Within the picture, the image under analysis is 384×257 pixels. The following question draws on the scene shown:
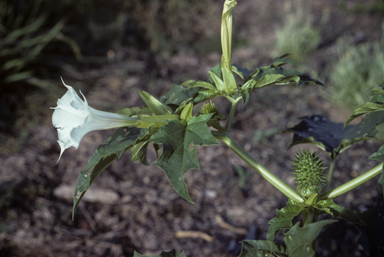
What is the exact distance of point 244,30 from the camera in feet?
14.0

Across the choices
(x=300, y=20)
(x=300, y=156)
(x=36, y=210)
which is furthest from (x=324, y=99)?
(x=36, y=210)

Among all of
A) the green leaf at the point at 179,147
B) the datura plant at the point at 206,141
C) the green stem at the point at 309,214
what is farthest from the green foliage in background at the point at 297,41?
the green leaf at the point at 179,147

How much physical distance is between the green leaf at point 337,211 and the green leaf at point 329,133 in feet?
0.97

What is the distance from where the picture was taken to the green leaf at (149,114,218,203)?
72 cm

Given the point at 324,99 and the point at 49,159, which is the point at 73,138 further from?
the point at 324,99

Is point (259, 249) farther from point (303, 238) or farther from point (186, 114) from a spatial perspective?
point (186, 114)

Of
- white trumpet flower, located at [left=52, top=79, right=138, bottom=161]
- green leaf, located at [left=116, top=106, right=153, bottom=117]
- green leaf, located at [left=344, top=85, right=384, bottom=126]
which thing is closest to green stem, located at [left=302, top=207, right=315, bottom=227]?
green leaf, located at [left=344, top=85, right=384, bottom=126]

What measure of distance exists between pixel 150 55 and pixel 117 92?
33.7 inches

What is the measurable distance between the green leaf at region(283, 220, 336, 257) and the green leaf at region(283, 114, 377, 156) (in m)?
0.41

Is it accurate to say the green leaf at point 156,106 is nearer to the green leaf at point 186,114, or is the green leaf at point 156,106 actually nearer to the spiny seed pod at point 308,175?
the green leaf at point 186,114

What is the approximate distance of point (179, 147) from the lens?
0.76 metres

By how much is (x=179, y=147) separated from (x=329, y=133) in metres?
0.69

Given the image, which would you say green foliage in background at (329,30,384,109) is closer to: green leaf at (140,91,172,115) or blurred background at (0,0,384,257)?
blurred background at (0,0,384,257)

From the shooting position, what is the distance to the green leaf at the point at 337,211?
79 centimetres
